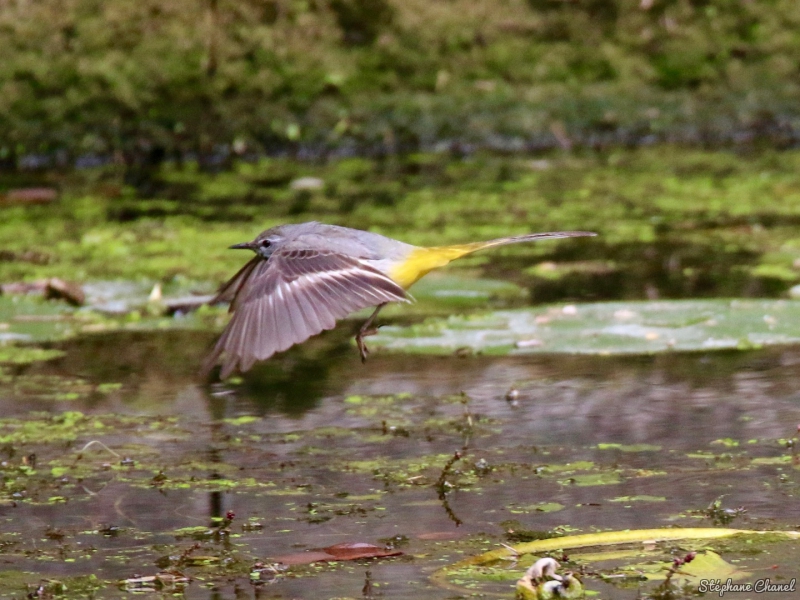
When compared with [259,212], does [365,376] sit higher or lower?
lower

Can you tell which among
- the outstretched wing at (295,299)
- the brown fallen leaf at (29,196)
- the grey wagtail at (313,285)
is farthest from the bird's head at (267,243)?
the brown fallen leaf at (29,196)

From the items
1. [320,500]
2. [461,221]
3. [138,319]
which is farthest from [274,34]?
[320,500]

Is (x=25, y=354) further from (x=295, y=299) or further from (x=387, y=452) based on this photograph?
(x=387, y=452)

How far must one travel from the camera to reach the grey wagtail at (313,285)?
3859 mm

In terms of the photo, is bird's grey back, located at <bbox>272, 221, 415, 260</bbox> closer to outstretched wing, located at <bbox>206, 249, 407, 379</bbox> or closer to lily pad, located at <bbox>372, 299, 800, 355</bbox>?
outstretched wing, located at <bbox>206, 249, 407, 379</bbox>

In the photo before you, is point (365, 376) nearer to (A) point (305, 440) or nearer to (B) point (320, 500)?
(A) point (305, 440)

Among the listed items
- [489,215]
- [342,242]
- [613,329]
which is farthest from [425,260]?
[489,215]

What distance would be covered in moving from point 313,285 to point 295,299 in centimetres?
8

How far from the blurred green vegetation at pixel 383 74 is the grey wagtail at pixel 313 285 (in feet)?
19.5

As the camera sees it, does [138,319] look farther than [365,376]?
Yes

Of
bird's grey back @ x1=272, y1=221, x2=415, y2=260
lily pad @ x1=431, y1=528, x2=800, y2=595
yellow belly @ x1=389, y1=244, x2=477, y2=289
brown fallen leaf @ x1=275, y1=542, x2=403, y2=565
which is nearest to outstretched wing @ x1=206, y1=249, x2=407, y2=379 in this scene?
bird's grey back @ x1=272, y1=221, x2=415, y2=260

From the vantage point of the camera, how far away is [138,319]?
590 cm

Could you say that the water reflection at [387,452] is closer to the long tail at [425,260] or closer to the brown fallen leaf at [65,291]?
the long tail at [425,260]

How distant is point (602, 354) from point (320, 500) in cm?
186
